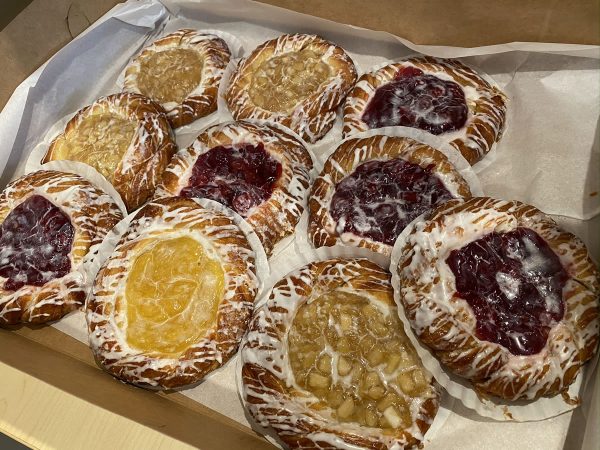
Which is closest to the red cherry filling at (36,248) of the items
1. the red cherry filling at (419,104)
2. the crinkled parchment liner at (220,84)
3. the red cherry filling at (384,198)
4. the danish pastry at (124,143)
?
the danish pastry at (124,143)

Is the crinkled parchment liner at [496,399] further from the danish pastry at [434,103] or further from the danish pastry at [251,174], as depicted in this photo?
the danish pastry at [434,103]

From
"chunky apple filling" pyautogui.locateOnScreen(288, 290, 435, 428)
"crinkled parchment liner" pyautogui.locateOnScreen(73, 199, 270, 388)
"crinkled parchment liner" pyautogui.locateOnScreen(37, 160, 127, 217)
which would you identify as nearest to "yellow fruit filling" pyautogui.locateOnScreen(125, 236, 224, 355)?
"crinkled parchment liner" pyautogui.locateOnScreen(73, 199, 270, 388)

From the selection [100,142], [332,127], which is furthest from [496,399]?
[100,142]

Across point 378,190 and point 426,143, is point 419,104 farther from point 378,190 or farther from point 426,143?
point 378,190

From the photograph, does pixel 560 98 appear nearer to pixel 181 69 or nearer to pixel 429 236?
pixel 429 236


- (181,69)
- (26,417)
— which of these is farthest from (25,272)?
(181,69)

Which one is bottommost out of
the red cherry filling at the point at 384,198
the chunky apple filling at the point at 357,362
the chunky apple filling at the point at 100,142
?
the chunky apple filling at the point at 357,362
